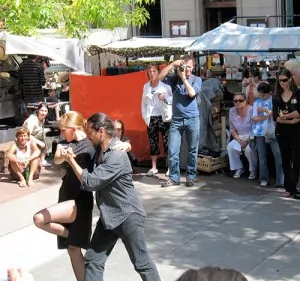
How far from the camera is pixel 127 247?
5039mm

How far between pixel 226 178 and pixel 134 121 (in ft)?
6.28

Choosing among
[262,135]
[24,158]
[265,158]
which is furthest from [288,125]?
[24,158]

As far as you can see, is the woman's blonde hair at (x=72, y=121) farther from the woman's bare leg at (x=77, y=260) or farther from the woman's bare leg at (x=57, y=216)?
the woman's bare leg at (x=77, y=260)

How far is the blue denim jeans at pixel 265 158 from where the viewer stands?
8.84 metres

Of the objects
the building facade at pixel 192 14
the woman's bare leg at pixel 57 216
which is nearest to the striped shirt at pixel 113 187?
the woman's bare leg at pixel 57 216

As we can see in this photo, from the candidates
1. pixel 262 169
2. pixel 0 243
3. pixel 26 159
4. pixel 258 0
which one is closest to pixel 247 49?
pixel 262 169

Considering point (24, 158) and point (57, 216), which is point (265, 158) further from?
point (57, 216)

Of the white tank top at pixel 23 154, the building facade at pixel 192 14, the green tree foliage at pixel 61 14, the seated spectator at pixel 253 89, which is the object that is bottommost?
the white tank top at pixel 23 154

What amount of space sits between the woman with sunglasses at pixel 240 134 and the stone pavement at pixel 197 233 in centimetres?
23

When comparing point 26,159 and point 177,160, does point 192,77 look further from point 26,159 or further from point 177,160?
point 26,159

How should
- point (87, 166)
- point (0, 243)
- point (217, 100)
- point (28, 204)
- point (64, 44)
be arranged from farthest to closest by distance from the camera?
point (64, 44) → point (217, 100) → point (28, 204) → point (0, 243) → point (87, 166)

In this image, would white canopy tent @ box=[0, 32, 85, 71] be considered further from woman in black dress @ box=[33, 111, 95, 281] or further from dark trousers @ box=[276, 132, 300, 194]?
woman in black dress @ box=[33, 111, 95, 281]

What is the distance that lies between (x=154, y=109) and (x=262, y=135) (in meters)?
1.70

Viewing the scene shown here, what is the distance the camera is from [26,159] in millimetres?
10000
